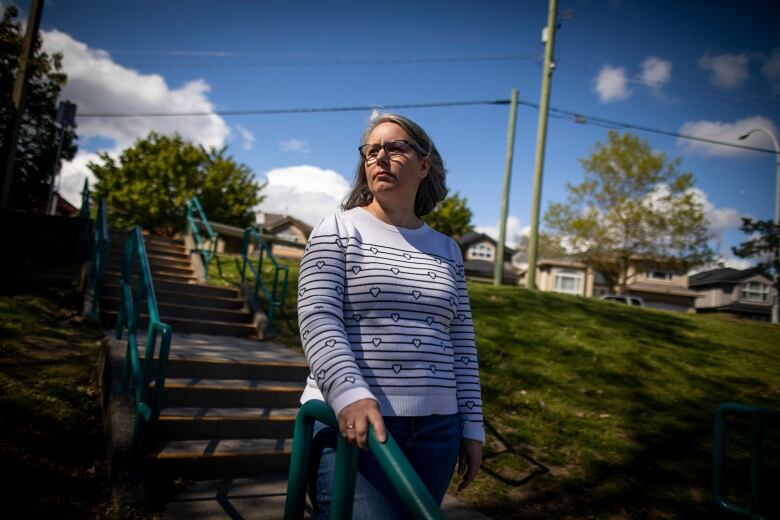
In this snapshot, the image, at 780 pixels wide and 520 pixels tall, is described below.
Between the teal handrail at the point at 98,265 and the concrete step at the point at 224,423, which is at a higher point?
the teal handrail at the point at 98,265

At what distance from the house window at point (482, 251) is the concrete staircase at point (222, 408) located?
143ft

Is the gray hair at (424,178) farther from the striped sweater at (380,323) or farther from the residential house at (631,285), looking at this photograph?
the residential house at (631,285)

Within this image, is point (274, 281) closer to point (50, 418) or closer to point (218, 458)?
point (50, 418)

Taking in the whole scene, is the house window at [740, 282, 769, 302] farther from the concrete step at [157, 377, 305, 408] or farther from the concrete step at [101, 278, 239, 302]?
the concrete step at [157, 377, 305, 408]

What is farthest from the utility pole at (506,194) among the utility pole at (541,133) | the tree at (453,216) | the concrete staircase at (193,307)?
the tree at (453,216)

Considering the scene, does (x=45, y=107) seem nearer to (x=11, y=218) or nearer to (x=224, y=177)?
(x=11, y=218)

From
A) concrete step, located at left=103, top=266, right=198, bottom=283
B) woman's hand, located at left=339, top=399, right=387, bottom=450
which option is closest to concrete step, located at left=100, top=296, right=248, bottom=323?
concrete step, located at left=103, top=266, right=198, bottom=283

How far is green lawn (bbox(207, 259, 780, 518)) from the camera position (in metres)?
3.57

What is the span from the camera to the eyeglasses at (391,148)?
1609 millimetres

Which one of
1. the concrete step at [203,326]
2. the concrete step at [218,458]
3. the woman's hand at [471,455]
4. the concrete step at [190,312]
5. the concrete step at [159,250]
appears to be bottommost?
the concrete step at [218,458]

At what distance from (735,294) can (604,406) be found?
48329mm

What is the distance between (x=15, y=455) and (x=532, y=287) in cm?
1074

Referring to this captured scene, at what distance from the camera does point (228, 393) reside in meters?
4.08

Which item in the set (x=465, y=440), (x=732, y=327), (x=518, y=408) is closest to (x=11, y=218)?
→ (x=518, y=408)
